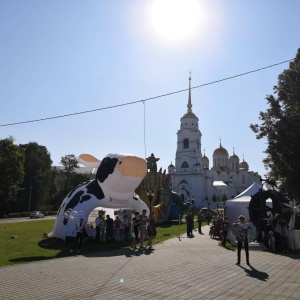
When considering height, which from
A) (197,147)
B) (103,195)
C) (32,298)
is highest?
(197,147)

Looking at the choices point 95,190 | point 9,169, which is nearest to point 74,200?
point 95,190

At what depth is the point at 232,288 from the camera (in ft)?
27.2

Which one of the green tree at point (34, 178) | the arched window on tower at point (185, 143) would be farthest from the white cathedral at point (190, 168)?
the green tree at point (34, 178)

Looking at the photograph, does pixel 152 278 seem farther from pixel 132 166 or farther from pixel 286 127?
pixel 286 127

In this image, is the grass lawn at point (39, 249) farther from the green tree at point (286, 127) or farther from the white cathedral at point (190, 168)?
the white cathedral at point (190, 168)

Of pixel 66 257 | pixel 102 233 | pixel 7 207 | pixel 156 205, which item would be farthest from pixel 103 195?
pixel 7 207

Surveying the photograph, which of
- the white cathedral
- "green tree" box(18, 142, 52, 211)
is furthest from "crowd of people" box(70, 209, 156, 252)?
the white cathedral

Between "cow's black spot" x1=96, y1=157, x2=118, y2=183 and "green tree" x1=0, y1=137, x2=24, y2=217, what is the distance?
29.8m

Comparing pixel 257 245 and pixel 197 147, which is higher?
pixel 197 147

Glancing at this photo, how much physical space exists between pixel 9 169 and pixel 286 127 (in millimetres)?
36219

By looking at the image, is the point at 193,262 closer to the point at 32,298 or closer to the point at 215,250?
the point at 215,250

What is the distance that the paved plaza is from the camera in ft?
25.3

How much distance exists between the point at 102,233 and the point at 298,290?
11.6m

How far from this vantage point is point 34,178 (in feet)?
182
